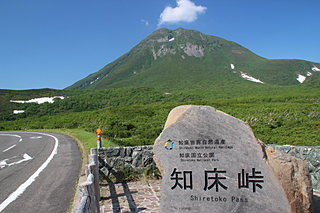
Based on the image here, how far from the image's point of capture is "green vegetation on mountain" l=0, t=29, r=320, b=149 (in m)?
23.3

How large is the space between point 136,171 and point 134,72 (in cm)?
11552

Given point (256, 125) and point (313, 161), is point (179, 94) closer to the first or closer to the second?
point (256, 125)

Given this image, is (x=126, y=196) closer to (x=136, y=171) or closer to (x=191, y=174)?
(x=136, y=171)

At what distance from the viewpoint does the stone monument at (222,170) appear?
4.05 m

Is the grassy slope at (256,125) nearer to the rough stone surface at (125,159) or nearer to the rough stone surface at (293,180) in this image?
the rough stone surface at (125,159)

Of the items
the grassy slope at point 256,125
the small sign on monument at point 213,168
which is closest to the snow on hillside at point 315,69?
the grassy slope at point 256,125

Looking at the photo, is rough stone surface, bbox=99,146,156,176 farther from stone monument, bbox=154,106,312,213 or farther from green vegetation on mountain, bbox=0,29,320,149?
green vegetation on mountain, bbox=0,29,320,149

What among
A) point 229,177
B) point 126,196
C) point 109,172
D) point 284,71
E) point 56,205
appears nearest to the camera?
point 229,177

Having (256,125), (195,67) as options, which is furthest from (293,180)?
(195,67)

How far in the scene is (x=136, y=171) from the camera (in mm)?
7180

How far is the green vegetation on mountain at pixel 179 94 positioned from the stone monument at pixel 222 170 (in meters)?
9.81

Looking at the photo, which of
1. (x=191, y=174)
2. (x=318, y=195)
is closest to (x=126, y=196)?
(x=191, y=174)

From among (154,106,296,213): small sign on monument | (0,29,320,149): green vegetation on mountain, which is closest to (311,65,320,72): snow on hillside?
(0,29,320,149): green vegetation on mountain

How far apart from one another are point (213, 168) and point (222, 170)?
5.9 inches
